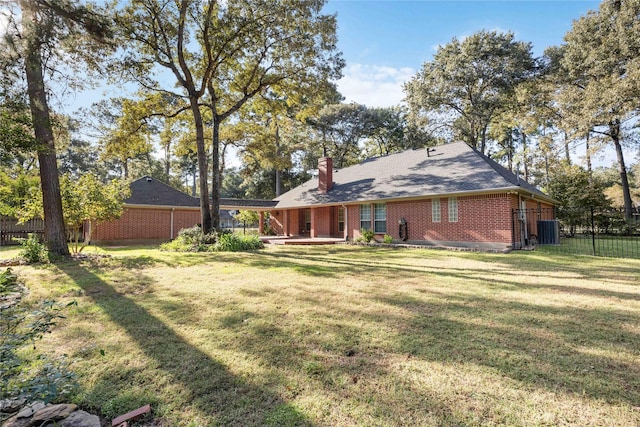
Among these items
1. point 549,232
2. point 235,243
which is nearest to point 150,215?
point 235,243

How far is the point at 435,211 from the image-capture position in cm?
1388

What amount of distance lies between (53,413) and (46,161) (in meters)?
9.83

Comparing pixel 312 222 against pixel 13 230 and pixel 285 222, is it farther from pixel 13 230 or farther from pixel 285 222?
pixel 13 230

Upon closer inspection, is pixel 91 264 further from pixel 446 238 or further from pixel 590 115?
pixel 590 115

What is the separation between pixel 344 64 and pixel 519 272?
1176 centimetres

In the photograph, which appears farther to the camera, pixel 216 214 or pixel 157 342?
pixel 216 214

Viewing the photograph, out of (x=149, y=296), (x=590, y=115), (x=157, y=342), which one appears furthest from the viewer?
(x=590, y=115)

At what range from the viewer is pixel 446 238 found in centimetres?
1341

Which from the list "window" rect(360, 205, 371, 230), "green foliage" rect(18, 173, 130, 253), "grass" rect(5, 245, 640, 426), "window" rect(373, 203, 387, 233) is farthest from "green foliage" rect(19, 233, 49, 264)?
"window" rect(373, 203, 387, 233)

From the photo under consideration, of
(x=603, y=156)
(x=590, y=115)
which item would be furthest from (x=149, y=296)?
(x=603, y=156)

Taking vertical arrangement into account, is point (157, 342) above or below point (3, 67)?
below

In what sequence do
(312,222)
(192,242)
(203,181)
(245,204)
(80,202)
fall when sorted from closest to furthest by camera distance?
(80,202)
(192,242)
(203,181)
(312,222)
(245,204)

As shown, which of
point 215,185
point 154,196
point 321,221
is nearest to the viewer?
point 215,185

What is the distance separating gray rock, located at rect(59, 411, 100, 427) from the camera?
2060 mm
